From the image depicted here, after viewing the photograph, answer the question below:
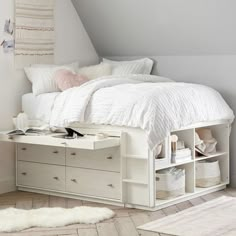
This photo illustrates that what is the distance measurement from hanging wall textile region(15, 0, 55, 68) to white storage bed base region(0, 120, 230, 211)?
0.76m

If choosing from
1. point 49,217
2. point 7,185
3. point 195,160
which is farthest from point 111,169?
point 7,185

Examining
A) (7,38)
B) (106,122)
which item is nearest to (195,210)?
(106,122)

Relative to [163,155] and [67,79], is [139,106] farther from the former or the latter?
[67,79]

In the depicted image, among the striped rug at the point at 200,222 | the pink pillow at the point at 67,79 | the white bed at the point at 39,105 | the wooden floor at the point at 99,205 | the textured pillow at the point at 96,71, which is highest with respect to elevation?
the textured pillow at the point at 96,71

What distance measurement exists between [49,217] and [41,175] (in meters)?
0.87

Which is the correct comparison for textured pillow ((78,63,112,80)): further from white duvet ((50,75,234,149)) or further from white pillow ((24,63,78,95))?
white duvet ((50,75,234,149))

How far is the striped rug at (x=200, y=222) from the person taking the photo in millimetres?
3467

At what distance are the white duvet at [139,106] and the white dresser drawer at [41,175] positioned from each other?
40 centimetres

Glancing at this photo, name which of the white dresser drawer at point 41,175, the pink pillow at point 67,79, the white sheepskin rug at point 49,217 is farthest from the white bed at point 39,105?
the white sheepskin rug at point 49,217

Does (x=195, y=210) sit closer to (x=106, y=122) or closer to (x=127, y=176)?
(x=127, y=176)

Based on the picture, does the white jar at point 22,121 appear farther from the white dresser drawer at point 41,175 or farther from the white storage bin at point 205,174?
the white storage bin at point 205,174

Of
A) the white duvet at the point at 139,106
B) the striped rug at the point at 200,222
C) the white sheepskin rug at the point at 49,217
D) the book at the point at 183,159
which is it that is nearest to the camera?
the striped rug at the point at 200,222

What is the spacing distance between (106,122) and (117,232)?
92cm

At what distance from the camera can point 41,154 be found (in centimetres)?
458
